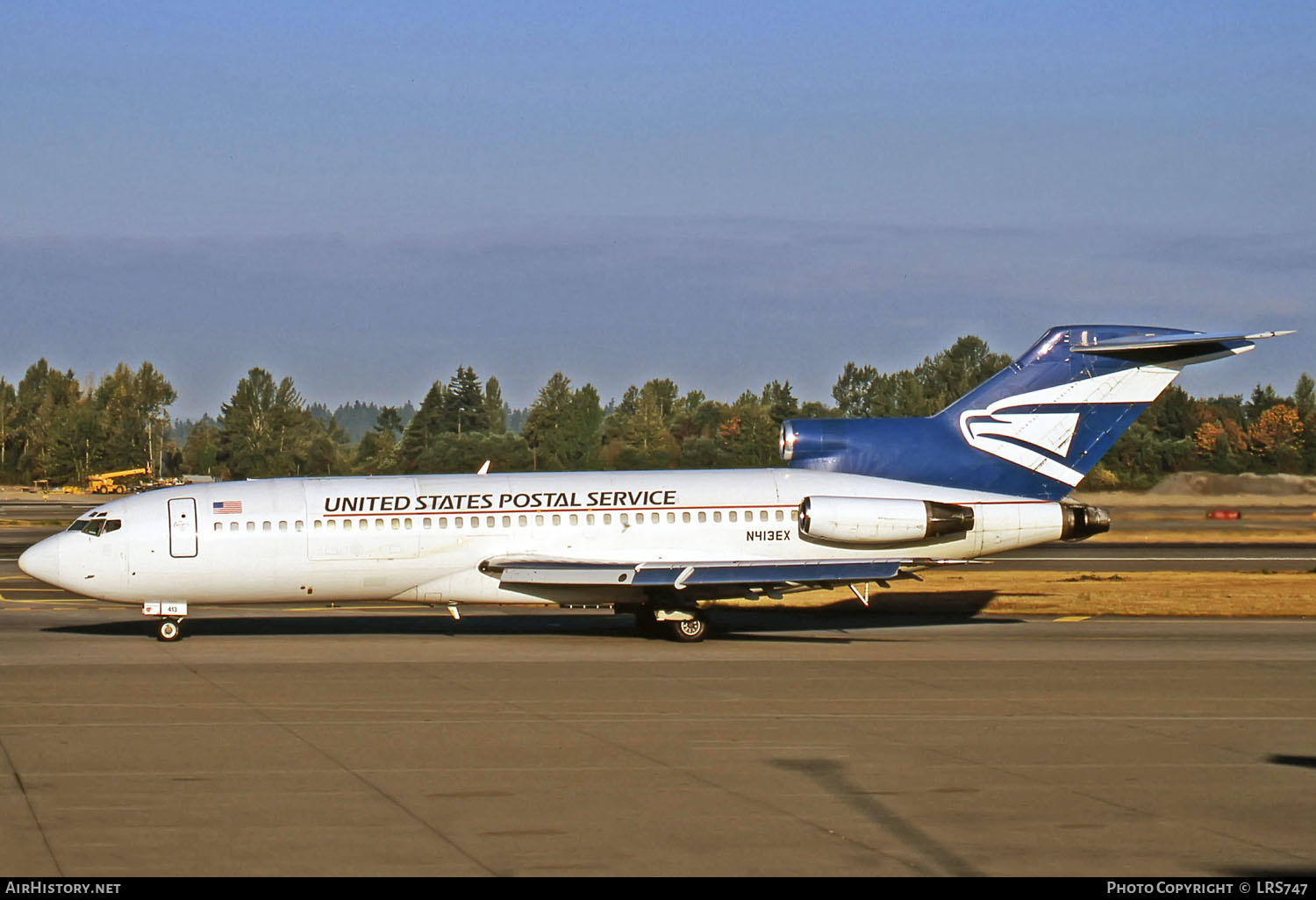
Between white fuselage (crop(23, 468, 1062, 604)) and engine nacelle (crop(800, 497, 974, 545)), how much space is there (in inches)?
14.7

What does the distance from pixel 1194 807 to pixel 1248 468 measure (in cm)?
4759

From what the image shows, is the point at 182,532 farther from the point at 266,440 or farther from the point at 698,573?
the point at 266,440

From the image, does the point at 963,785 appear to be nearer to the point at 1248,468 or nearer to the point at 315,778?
the point at 315,778

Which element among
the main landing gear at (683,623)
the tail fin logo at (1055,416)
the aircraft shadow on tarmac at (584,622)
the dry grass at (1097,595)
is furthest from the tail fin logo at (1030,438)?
the main landing gear at (683,623)

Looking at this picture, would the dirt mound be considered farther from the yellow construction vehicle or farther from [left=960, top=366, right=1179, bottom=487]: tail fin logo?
the yellow construction vehicle

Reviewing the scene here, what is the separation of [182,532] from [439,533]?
15.8ft

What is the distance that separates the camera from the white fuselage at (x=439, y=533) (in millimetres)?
25312

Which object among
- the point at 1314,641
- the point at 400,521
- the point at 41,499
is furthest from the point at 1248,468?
the point at 41,499

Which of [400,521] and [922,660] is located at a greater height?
[400,521]

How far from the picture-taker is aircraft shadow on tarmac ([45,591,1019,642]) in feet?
89.4

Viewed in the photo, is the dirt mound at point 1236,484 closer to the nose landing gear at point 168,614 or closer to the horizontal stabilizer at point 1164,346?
the horizontal stabilizer at point 1164,346

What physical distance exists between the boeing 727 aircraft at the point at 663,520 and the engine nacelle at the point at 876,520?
0.11 feet
